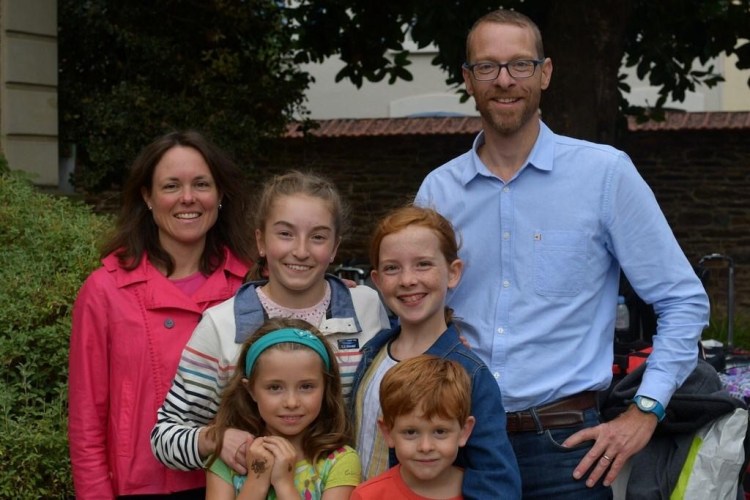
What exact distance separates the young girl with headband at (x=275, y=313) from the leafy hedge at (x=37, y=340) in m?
1.17

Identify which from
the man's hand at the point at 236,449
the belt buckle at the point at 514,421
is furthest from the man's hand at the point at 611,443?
the man's hand at the point at 236,449

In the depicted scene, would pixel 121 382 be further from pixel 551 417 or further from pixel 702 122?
pixel 702 122

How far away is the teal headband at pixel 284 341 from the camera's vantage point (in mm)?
2951

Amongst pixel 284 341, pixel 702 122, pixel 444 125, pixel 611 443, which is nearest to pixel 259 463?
pixel 284 341

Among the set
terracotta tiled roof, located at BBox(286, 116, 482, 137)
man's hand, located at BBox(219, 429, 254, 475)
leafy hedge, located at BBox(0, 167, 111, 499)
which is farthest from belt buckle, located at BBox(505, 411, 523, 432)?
terracotta tiled roof, located at BBox(286, 116, 482, 137)

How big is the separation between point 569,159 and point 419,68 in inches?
717

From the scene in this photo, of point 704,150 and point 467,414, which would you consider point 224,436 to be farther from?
point 704,150

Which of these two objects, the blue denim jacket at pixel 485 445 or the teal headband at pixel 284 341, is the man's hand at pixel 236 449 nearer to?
the teal headband at pixel 284 341

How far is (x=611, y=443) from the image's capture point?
293cm

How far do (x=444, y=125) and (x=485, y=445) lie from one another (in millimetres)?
13815

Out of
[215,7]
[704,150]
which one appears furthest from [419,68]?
[215,7]

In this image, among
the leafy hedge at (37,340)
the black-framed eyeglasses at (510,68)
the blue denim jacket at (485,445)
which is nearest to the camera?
the blue denim jacket at (485,445)

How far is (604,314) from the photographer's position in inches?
121

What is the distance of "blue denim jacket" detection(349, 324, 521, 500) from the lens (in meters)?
2.77
